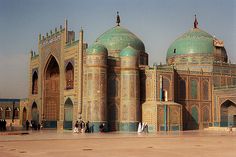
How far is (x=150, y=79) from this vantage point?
41.5 m

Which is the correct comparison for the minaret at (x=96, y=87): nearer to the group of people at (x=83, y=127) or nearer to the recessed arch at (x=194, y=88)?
the group of people at (x=83, y=127)

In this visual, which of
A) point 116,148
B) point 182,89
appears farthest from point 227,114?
point 116,148

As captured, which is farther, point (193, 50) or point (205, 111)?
point (193, 50)

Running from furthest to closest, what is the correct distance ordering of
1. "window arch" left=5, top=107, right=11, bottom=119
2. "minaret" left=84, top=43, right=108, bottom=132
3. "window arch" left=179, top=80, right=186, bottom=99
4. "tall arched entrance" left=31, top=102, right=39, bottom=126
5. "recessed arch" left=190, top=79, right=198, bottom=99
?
"window arch" left=5, top=107, right=11, bottom=119
"tall arched entrance" left=31, top=102, right=39, bottom=126
"recessed arch" left=190, top=79, right=198, bottom=99
"window arch" left=179, top=80, right=186, bottom=99
"minaret" left=84, top=43, right=108, bottom=132

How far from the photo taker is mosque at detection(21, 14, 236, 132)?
3938cm

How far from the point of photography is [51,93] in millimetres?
51344

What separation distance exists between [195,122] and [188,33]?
14101 millimetres

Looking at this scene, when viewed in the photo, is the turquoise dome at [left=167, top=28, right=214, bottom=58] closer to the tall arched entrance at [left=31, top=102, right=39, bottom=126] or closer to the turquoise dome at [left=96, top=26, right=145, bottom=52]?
the turquoise dome at [left=96, top=26, right=145, bottom=52]

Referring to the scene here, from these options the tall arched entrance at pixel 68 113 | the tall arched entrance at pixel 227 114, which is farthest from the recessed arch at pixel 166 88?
the tall arched entrance at pixel 68 113

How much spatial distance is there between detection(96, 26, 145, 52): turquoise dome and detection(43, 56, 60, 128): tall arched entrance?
297 inches

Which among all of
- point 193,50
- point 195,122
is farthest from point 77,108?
point 193,50

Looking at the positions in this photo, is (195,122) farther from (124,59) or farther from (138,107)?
(124,59)

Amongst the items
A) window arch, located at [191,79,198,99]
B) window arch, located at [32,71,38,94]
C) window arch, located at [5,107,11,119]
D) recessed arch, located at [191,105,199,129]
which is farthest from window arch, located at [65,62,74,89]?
window arch, located at [5,107,11,119]

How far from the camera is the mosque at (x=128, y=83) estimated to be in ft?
129
